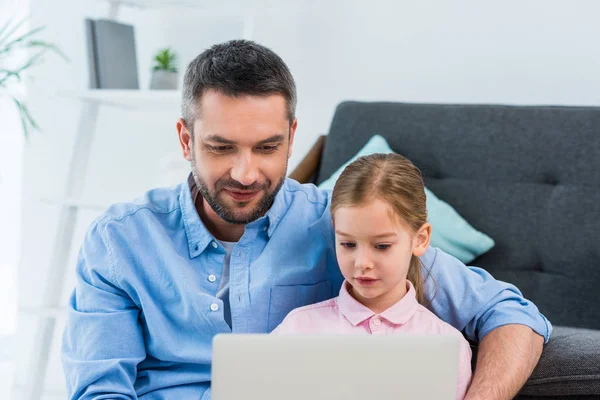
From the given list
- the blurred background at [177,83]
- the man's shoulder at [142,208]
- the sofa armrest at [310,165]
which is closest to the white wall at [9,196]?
the blurred background at [177,83]

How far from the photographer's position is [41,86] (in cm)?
318

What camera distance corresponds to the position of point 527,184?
224 cm

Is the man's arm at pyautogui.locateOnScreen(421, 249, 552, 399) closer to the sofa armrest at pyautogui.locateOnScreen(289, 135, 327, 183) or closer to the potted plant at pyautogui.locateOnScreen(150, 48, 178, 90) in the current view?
the sofa armrest at pyautogui.locateOnScreen(289, 135, 327, 183)

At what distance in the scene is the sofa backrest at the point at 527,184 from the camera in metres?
2.14

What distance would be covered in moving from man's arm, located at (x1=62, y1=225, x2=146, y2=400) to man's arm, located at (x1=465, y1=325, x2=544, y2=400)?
585 mm

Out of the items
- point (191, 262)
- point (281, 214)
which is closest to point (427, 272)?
point (281, 214)

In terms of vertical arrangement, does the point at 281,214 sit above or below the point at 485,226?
above

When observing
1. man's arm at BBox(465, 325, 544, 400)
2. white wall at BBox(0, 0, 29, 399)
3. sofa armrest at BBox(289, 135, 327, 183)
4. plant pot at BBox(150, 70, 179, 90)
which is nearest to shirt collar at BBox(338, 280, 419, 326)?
man's arm at BBox(465, 325, 544, 400)

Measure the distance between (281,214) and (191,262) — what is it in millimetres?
194

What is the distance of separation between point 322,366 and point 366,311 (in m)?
0.52

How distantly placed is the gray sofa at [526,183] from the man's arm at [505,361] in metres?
0.66

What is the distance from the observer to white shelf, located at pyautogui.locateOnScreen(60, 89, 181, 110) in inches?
102

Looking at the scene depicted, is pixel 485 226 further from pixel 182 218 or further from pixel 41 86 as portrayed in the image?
pixel 41 86

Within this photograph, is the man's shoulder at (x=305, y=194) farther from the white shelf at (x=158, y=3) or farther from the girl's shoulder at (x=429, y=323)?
the white shelf at (x=158, y=3)
